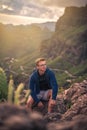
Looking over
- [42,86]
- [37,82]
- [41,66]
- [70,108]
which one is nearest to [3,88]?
[42,86]

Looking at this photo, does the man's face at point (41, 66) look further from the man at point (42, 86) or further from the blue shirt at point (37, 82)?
the blue shirt at point (37, 82)

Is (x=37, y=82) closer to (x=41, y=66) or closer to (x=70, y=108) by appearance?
(x=41, y=66)

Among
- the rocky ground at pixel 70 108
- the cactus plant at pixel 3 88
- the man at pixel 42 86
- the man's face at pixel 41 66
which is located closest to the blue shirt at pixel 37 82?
the man at pixel 42 86

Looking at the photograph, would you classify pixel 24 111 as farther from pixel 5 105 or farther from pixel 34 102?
pixel 34 102

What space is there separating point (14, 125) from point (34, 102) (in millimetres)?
9544

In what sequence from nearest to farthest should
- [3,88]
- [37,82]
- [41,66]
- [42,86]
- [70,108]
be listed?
[41,66]
[70,108]
[37,82]
[42,86]
[3,88]

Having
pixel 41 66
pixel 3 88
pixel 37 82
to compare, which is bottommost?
pixel 3 88

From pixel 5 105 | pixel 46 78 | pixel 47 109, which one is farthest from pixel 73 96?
pixel 5 105

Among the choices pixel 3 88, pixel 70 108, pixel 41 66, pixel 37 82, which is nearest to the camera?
pixel 41 66

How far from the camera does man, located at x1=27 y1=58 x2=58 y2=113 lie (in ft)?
36.2

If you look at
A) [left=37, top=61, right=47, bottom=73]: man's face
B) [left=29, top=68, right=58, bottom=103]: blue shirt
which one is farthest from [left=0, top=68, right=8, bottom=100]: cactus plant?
[left=37, top=61, right=47, bottom=73]: man's face

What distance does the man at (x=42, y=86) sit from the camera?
11.0 metres

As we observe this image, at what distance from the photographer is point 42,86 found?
1179 cm

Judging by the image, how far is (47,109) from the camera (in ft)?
41.1
